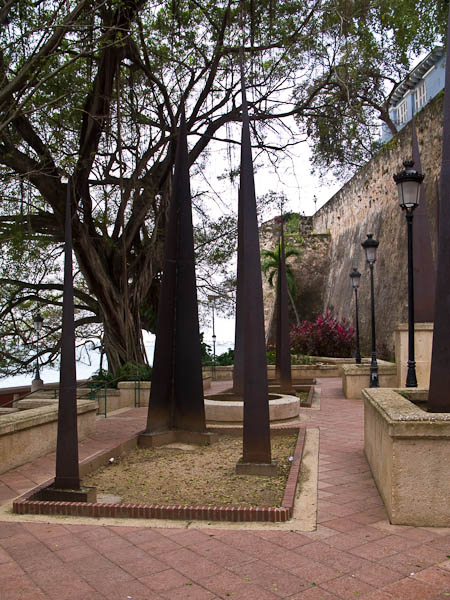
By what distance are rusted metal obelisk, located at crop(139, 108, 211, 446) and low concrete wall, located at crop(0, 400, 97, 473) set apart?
1.07 metres

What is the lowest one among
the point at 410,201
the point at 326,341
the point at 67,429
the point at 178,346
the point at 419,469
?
the point at 419,469

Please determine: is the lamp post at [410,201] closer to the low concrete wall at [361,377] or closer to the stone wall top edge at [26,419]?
the stone wall top edge at [26,419]

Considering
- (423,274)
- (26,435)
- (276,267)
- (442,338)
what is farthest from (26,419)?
(276,267)

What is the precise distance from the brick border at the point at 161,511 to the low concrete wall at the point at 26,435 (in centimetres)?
141

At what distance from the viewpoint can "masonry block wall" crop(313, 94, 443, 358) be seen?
16.2m

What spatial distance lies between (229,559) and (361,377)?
894 cm

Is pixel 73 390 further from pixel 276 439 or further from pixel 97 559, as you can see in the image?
pixel 276 439

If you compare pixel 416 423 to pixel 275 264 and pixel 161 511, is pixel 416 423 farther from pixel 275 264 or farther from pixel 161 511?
pixel 275 264

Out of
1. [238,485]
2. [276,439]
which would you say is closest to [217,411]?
[276,439]

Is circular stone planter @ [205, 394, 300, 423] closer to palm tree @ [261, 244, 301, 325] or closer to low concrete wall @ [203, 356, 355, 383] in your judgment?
low concrete wall @ [203, 356, 355, 383]

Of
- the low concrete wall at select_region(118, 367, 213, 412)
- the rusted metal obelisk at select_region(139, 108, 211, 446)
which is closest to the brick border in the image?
the rusted metal obelisk at select_region(139, 108, 211, 446)

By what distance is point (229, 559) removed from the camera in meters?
3.40

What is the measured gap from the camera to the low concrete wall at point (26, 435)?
5.81 meters

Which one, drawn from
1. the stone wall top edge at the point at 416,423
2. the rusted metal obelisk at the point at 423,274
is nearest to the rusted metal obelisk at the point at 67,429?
the stone wall top edge at the point at 416,423
